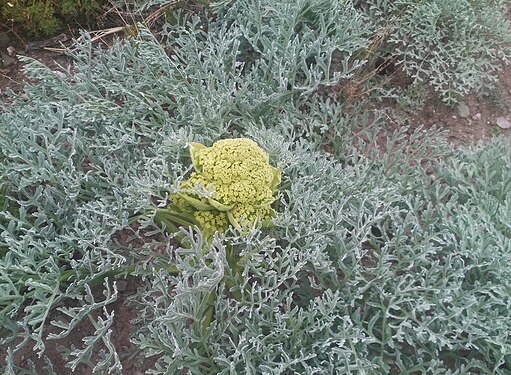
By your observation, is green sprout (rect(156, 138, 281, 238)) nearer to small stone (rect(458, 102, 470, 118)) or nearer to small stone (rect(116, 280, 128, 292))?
small stone (rect(116, 280, 128, 292))

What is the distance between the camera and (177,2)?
2994 mm

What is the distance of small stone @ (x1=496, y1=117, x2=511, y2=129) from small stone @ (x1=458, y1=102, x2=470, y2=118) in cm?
16

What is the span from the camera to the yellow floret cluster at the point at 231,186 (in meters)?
2.00

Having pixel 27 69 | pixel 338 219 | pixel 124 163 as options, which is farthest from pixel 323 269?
pixel 27 69

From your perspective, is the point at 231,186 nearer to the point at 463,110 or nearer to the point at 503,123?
the point at 463,110

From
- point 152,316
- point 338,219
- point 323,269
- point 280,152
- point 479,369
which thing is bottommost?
point 479,369

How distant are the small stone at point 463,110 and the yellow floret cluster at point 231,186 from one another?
4.50 feet

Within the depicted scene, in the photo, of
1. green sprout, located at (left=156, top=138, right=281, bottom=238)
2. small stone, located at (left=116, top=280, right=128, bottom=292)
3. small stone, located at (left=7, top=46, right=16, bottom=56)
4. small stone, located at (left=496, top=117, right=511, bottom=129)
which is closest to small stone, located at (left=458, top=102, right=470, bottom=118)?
small stone, located at (left=496, top=117, right=511, bottom=129)

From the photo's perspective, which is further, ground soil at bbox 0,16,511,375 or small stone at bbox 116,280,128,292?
ground soil at bbox 0,16,511,375

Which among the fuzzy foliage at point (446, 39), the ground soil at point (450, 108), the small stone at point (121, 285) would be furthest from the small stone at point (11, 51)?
the fuzzy foliage at point (446, 39)

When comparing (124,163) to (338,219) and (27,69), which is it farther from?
(338,219)

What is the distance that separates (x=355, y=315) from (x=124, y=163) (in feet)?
3.55

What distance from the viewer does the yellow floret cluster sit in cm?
200

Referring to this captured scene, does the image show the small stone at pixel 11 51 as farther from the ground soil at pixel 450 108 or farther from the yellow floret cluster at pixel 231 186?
the yellow floret cluster at pixel 231 186
